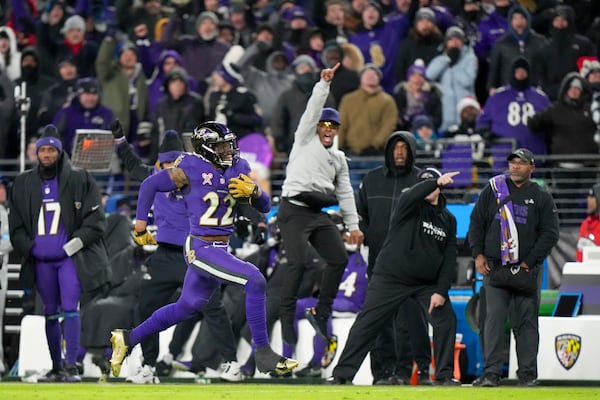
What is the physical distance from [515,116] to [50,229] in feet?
21.8

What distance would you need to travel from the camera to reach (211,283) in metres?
13.3

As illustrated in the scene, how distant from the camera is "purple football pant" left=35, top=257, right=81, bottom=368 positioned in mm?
15703

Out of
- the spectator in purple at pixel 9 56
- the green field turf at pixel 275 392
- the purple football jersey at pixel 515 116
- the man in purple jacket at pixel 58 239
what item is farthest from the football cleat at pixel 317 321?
the spectator in purple at pixel 9 56

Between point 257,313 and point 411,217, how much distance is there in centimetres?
246

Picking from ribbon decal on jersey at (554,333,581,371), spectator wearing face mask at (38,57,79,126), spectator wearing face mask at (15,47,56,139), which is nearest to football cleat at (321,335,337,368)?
ribbon decal on jersey at (554,333,581,371)

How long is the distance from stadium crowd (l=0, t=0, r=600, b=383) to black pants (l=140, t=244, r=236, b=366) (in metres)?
1.28

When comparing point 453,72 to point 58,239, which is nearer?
point 58,239

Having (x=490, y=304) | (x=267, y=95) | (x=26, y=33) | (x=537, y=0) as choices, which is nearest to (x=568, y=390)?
(x=490, y=304)

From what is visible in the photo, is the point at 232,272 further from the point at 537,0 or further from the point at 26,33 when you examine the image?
the point at 26,33

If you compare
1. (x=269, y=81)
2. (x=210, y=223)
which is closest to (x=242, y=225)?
(x=210, y=223)

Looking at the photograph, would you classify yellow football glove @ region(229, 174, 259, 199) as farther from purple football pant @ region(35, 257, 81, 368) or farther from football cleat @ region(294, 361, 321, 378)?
football cleat @ region(294, 361, 321, 378)

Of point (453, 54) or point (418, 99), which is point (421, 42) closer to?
point (453, 54)

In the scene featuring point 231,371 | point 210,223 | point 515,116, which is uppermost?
point 515,116

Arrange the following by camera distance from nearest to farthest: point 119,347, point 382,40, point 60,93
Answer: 1. point 119,347
2. point 382,40
3. point 60,93
